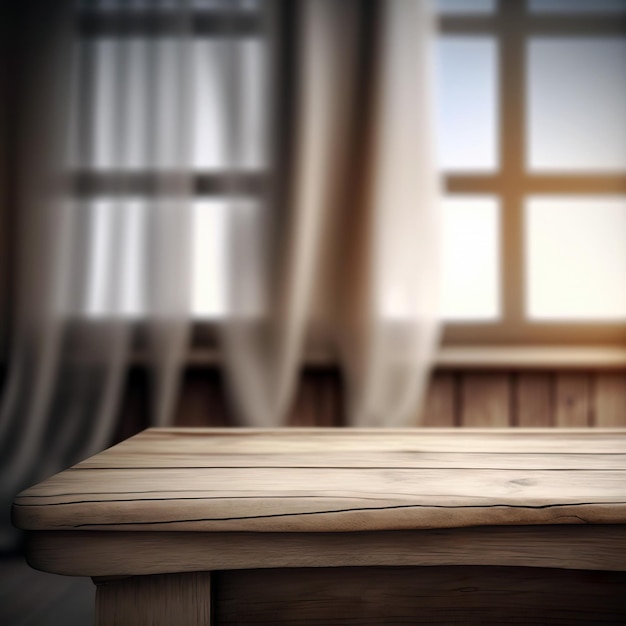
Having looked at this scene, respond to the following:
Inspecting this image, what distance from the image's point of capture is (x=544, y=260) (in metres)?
1.39

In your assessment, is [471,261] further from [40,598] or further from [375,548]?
[40,598]

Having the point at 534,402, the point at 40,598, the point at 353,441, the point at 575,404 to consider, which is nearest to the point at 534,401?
the point at 534,402

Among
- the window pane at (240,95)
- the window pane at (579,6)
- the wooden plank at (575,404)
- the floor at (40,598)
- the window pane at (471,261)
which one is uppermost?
the window pane at (579,6)

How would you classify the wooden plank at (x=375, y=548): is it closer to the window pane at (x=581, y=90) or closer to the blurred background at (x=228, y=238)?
the blurred background at (x=228, y=238)

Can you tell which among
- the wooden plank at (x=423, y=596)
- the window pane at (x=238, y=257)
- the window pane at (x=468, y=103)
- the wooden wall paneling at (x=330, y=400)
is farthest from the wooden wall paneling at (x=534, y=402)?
the wooden plank at (x=423, y=596)

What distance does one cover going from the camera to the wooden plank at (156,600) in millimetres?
459

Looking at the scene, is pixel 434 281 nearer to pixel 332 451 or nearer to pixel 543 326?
pixel 543 326

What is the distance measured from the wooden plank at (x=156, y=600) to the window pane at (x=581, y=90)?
144 cm

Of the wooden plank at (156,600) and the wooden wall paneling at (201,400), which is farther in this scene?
the wooden wall paneling at (201,400)

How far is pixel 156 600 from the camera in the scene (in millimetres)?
461

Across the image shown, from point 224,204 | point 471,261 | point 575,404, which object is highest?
point 224,204

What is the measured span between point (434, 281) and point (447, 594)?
0.84 metres

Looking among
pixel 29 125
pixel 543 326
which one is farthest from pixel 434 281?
pixel 29 125

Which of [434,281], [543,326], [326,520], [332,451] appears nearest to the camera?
[326,520]
